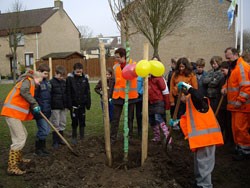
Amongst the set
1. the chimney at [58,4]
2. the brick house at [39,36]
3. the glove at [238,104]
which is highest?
the chimney at [58,4]

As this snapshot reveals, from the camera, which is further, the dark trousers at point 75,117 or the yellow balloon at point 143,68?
the dark trousers at point 75,117

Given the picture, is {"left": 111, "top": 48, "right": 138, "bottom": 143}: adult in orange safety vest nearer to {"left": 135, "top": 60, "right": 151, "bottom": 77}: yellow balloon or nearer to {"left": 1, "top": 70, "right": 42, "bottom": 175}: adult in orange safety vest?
{"left": 135, "top": 60, "right": 151, "bottom": 77}: yellow balloon

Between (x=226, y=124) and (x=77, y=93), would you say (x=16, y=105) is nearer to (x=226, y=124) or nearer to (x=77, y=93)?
(x=77, y=93)

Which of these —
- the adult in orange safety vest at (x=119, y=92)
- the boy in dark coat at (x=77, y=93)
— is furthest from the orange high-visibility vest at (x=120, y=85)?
the boy in dark coat at (x=77, y=93)

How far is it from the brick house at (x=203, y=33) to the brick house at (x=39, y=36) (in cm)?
1896

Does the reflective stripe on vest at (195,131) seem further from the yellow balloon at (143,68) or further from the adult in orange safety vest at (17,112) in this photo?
the adult in orange safety vest at (17,112)

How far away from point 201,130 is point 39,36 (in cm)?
3729

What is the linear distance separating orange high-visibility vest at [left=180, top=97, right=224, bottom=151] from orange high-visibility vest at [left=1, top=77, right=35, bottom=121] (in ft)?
9.64

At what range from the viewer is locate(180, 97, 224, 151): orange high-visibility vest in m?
3.91

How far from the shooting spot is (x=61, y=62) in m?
31.0

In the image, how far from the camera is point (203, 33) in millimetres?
26422

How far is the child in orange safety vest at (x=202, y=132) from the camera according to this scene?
3.90 metres

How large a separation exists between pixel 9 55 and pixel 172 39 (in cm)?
2381

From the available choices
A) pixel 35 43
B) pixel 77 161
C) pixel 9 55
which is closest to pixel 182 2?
pixel 77 161
